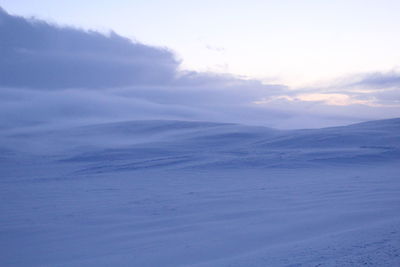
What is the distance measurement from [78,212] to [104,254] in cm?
265

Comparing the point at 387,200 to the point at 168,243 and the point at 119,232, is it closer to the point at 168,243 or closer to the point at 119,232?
the point at 168,243

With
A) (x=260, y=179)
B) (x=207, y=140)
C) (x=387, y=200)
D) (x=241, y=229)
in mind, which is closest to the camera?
(x=241, y=229)

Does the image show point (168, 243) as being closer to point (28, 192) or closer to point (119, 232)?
point (119, 232)

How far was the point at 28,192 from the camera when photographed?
9.58 meters

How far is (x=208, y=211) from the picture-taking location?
22.1ft

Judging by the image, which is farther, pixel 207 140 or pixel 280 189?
pixel 207 140

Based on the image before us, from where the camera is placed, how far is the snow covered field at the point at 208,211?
438 centimetres

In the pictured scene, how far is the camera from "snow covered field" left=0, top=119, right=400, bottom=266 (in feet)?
14.4

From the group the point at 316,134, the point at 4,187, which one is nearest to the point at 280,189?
the point at 4,187

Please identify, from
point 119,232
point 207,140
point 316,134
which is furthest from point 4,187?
point 316,134

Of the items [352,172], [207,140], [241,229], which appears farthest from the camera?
[207,140]

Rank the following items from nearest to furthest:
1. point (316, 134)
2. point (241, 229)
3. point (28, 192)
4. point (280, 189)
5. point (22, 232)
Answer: point (241, 229), point (22, 232), point (280, 189), point (28, 192), point (316, 134)

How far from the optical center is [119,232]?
5.73m

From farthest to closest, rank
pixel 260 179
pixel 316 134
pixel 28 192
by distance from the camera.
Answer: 1. pixel 316 134
2. pixel 260 179
3. pixel 28 192
